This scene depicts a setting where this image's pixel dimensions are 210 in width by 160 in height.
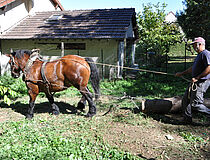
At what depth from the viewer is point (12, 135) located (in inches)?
166

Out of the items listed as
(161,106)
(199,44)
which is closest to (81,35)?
(161,106)

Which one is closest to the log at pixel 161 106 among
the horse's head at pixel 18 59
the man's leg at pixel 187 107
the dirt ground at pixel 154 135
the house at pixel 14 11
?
the dirt ground at pixel 154 135

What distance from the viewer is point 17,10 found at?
1318 cm

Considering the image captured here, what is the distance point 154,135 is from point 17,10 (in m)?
12.9

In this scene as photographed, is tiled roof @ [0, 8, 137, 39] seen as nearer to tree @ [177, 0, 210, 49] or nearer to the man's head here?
tree @ [177, 0, 210, 49]

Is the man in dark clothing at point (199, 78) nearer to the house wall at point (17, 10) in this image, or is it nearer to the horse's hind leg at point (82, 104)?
the horse's hind leg at point (82, 104)

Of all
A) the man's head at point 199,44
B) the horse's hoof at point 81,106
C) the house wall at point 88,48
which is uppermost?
the house wall at point 88,48

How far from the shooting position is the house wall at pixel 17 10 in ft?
39.8

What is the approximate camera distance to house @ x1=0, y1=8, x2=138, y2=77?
11.1 m

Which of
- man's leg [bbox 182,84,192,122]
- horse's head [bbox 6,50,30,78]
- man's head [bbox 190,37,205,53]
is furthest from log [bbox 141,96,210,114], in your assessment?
horse's head [bbox 6,50,30,78]

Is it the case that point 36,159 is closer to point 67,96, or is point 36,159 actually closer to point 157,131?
point 157,131

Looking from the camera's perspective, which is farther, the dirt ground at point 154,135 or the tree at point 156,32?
the tree at point 156,32

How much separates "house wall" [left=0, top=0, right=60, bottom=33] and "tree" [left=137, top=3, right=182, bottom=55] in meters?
8.07

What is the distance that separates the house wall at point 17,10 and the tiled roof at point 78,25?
38cm
